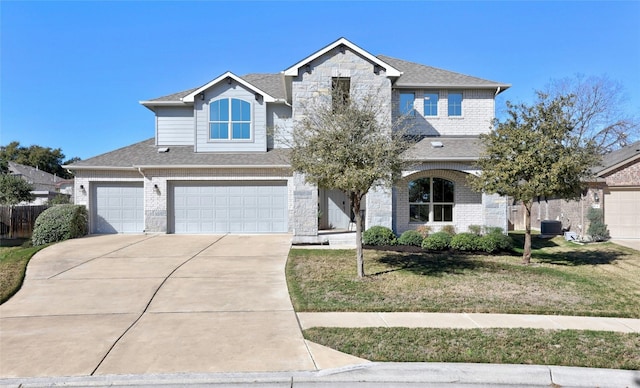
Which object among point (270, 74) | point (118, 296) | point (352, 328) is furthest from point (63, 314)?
point (270, 74)

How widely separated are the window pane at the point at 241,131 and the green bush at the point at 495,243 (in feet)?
36.4

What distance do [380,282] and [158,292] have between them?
498 centimetres

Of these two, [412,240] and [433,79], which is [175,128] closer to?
[412,240]

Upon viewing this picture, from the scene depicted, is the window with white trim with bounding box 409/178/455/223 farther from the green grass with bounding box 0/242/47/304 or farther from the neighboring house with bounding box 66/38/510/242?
the green grass with bounding box 0/242/47/304

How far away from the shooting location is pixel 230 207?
17000mm

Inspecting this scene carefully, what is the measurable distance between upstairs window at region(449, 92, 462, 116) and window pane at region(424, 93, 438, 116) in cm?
73

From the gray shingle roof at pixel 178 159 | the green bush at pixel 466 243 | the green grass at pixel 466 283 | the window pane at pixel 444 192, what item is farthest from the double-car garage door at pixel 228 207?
the green bush at pixel 466 243

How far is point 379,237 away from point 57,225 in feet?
42.9

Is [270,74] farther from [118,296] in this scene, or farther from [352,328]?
[352,328]

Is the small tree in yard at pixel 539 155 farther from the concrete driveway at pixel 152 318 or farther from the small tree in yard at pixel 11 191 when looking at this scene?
the small tree in yard at pixel 11 191

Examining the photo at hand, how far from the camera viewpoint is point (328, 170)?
812cm

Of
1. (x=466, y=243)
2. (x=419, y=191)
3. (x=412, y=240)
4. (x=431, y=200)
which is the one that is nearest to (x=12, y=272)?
(x=412, y=240)

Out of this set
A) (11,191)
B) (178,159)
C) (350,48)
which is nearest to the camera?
(350,48)

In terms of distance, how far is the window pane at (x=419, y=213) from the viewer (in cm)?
1622
